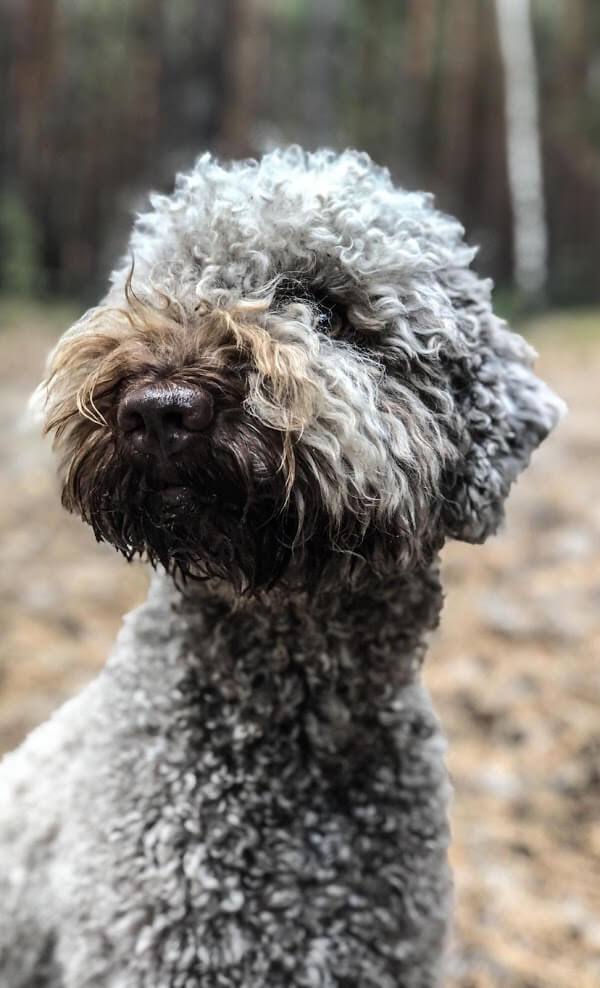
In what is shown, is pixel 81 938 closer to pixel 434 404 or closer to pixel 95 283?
pixel 434 404

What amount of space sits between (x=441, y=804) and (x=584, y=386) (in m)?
6.64

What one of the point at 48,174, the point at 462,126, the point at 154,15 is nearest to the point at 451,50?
the point at 462,126

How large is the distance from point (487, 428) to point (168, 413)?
75 cm

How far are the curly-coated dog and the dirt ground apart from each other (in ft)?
3.33

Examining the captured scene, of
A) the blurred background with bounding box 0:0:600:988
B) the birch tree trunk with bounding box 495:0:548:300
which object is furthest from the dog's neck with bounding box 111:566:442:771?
the birch tree trunk with bounding box 495:0:548:300

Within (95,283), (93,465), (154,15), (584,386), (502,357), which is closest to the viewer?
(93,465)

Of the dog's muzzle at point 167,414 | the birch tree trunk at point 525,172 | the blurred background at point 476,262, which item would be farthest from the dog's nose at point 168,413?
the birch tree trunk at point 525,172

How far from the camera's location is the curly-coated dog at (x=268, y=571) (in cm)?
180

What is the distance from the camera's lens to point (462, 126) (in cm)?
1459

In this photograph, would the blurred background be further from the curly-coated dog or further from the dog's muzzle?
the dog's muzzle

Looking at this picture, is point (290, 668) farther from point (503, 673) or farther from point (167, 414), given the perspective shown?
point (503, 673)

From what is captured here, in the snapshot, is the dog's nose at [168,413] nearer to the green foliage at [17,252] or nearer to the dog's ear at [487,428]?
the dog's ear at [487,428]

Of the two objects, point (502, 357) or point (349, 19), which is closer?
point (502, 357)

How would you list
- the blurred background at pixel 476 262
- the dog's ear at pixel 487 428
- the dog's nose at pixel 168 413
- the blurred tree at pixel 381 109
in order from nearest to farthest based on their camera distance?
the dog's nose at pixel 168 413 < the dog's ear at pixel 487 428 < the blurred background at pixel 476 262 < the blurred tree at pixel 381 109
